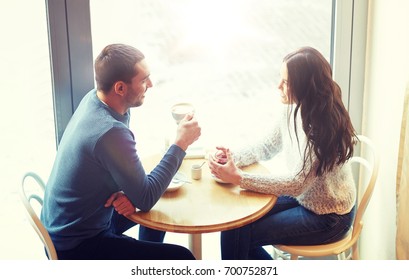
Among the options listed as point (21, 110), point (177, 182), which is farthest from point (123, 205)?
point (21, 110)

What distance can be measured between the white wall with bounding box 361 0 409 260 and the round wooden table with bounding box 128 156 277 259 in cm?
57

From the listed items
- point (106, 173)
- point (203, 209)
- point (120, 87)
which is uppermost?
point (120, 87)

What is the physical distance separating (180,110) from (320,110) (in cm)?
49

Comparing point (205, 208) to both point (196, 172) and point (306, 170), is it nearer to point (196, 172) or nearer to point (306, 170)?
point (196, 172)

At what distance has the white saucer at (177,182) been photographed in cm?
163

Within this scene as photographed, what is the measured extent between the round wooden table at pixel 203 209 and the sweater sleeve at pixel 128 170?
2.5 inches

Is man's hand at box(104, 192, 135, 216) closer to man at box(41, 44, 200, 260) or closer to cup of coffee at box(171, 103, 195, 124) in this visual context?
man at box(41, 44, 200, 260)

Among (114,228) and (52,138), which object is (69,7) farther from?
(114,228)

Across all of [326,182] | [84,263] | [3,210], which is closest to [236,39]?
[326,182]

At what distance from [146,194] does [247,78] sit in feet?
2.65

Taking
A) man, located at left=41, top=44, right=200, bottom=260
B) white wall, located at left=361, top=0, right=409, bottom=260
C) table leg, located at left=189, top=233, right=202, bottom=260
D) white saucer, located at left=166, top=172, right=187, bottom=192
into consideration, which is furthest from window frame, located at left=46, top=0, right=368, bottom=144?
table leg, located at left=189, top=233, right=202, bottom=260

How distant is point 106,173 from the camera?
59.1 inches

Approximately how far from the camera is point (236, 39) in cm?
200

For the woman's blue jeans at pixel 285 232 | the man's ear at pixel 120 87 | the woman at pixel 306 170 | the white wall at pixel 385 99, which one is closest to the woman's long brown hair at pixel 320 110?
the woman at pixel 306 170
